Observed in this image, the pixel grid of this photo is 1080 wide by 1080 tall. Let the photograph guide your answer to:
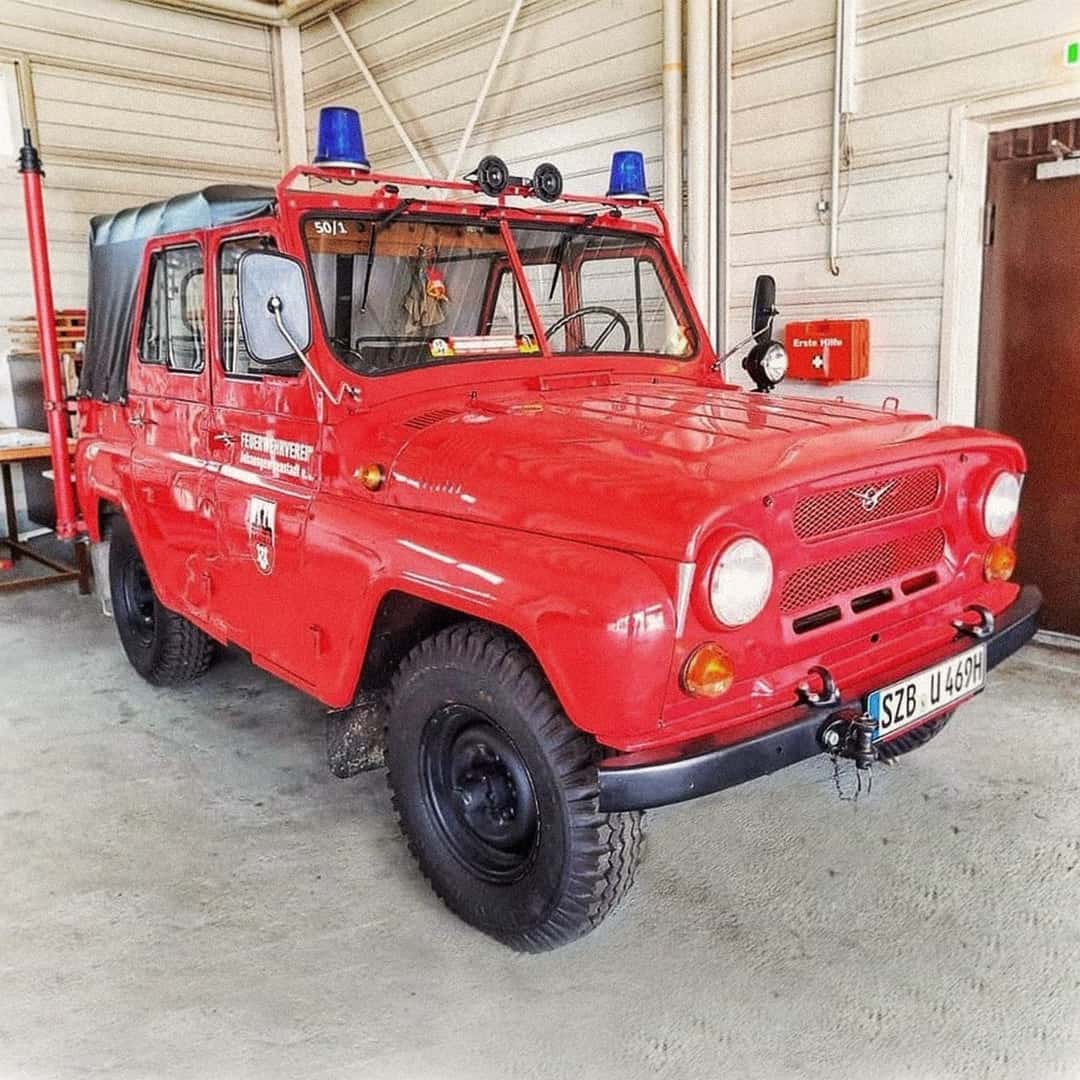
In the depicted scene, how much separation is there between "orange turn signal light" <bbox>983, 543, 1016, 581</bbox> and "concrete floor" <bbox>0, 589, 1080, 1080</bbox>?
0.80 m

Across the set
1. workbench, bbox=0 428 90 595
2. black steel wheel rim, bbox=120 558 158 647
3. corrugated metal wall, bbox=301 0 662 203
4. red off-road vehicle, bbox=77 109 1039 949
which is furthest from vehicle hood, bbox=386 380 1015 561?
workbench, bbox=0 428 90 595

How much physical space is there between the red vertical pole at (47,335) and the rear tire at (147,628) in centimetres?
106

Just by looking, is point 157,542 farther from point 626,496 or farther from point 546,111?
point 546,111

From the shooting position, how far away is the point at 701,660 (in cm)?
197

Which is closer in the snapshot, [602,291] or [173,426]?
[602,291]

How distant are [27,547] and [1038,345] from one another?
598cm

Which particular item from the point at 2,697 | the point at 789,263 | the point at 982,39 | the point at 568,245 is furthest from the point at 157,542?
the point at 982,39

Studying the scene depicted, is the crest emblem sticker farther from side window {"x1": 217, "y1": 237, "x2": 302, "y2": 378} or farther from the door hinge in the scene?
the door hinge

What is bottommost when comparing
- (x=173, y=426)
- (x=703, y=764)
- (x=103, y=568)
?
(x=103, y=568)

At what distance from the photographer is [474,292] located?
2.99 meters

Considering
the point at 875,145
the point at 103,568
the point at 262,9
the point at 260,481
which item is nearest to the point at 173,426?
the point at 260,481

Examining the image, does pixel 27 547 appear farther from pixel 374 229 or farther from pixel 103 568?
pixel 374 229

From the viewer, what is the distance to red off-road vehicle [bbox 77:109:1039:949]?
1.99 metres

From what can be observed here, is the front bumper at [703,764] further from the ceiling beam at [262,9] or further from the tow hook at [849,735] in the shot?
the ceiling beam at [262,9]
